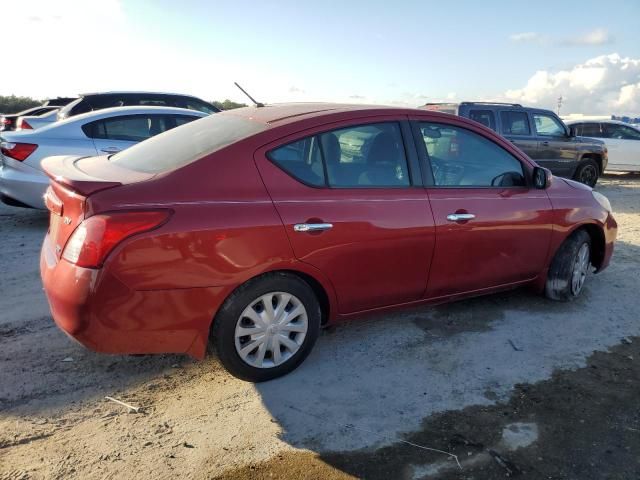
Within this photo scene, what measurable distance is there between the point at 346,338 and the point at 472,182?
1508mm

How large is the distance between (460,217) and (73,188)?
251cm

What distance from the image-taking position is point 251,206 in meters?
3.05

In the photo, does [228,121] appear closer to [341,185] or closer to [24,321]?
[341,185]

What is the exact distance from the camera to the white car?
14.5 m

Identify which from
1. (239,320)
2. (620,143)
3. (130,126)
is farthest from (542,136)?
(239,320)

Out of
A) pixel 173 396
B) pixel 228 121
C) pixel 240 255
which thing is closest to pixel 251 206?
pixel 240 255

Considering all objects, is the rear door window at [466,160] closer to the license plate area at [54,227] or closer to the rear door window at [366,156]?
the rear door window at [366,156]

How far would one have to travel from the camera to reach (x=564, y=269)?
15.4 feet

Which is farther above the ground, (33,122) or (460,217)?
(33,122)

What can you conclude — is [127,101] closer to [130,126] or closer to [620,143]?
[130,126]

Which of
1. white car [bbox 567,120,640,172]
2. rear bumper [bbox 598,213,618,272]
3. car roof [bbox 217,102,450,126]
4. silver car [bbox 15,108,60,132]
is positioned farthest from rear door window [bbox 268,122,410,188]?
white car [bbox 567,120,640,172]

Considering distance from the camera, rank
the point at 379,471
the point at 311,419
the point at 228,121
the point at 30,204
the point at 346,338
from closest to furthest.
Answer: the point at 379,471
the point at 311,419
the point at 228,121
the point at 346,338
the point at 30,204

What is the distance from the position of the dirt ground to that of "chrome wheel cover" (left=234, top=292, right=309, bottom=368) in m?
0.18

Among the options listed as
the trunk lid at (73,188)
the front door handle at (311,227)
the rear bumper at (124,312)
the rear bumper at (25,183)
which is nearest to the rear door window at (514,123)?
the rear bumper at (25,183)
